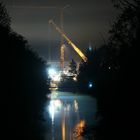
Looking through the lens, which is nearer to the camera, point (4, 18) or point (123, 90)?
point (123, 90)

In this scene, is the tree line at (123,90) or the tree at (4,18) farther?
the tree at (4,18)

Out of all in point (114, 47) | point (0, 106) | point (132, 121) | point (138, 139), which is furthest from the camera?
point (114, 47)

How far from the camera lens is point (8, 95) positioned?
4691cm

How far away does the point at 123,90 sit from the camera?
34.7 m

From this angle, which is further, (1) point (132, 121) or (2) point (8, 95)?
(2) point (8, 95)


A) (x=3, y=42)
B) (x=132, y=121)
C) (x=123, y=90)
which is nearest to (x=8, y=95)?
(x=3, y=42)

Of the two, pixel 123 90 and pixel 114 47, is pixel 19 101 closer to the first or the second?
pixel 114 47

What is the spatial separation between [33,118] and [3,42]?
721 centimetres

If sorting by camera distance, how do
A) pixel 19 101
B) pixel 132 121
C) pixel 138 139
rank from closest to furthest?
pixel 138 139
pixel 132 121
pixel 19 101

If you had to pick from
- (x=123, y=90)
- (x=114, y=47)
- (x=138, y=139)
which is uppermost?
(x=114, y=47)

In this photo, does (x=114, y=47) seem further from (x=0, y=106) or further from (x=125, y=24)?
(x=0, y=106)

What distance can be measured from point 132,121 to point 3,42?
24.9 metres

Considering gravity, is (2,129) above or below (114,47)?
below

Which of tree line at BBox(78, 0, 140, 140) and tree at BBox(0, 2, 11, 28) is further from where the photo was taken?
tree at BBox(0, 2, 11, 28)
